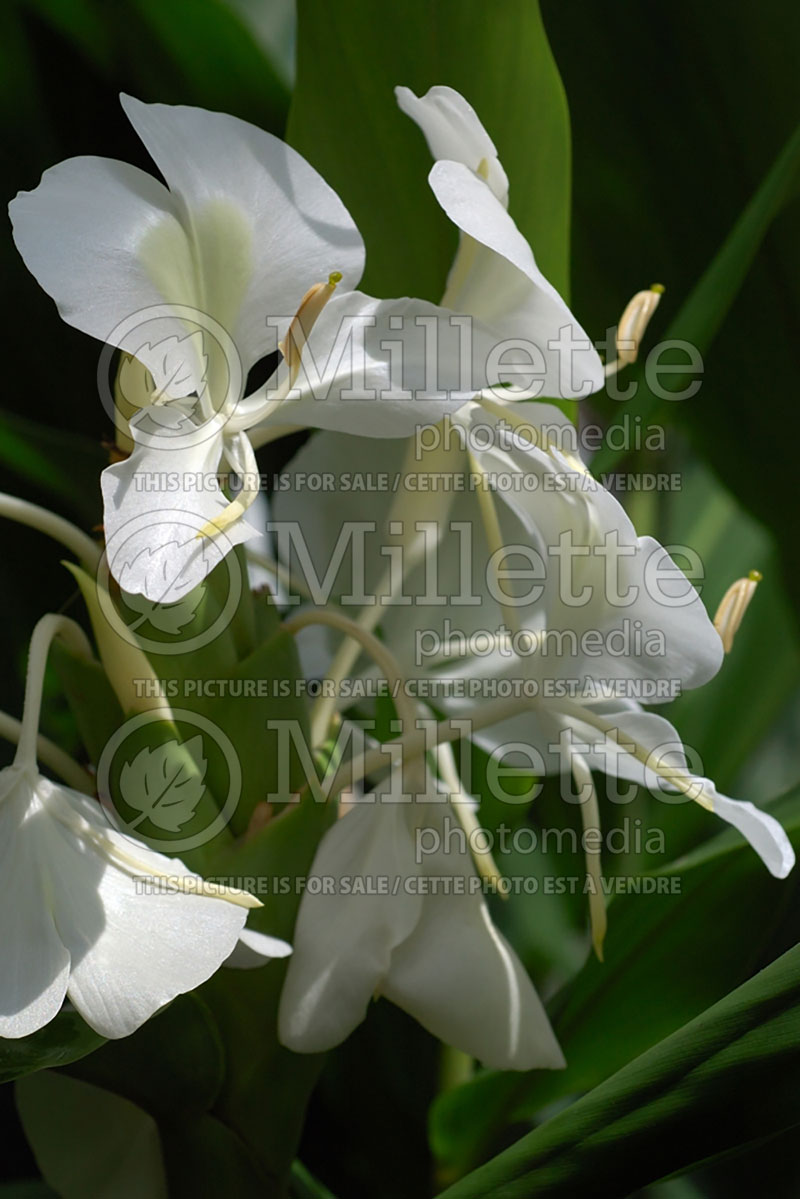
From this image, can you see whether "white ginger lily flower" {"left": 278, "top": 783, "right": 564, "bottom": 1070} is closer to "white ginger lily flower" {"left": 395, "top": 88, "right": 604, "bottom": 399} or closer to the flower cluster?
the flower cluster

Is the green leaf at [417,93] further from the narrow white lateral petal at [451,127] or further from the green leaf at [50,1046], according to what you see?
the green leaf at [50,1046]

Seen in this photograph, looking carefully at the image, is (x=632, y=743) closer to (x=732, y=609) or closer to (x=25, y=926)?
(x=732, y=609)

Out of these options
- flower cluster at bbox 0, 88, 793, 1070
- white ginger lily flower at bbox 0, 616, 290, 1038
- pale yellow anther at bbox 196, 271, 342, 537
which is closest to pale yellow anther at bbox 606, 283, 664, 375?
flower cluster at bbox 0, 88, 793, 1070

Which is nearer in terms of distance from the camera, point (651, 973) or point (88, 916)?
point (88, 916)

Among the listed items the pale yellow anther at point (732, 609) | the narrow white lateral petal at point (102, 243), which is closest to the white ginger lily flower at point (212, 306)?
the narrow white lateral petal at point (102, 243)

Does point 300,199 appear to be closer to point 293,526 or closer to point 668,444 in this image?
point 293,526

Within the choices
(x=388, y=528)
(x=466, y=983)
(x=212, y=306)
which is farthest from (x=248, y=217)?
(x=466, y=983)

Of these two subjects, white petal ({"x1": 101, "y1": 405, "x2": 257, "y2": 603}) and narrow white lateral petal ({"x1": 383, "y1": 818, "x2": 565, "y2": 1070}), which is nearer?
white petal ({"x1": 101, "y1": 405, "x2": 257, "y2": 603})
